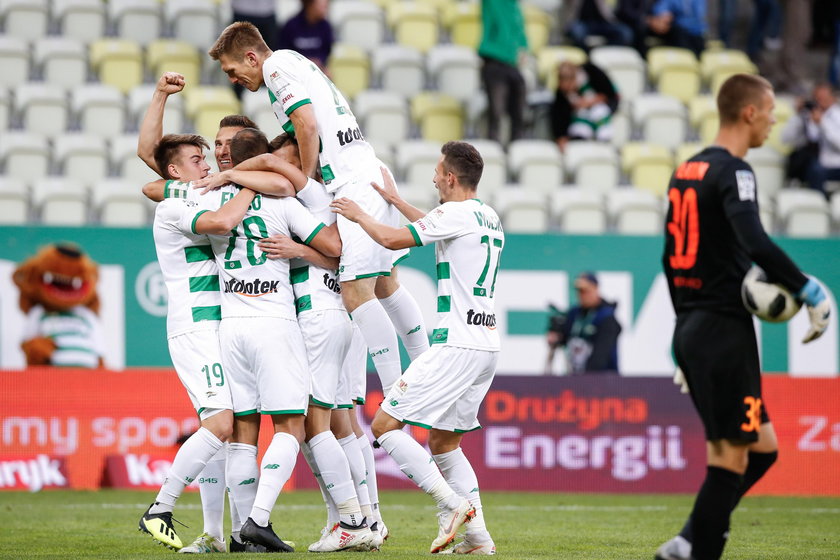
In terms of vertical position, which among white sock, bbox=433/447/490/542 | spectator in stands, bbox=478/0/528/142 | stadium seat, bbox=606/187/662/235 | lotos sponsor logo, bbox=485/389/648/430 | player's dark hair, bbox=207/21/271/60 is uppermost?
spectator in stands, bbox=478/0/528/142

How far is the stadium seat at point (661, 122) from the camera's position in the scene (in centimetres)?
1728

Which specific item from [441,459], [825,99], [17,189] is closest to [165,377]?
[17,189]

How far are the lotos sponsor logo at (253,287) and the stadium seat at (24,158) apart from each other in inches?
326

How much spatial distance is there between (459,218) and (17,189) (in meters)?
8.35

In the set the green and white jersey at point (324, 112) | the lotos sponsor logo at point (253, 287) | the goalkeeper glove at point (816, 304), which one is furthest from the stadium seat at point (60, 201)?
the goalkeeper glove at point (816, 304)

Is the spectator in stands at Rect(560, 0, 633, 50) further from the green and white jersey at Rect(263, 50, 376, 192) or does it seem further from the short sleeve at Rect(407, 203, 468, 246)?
the short sleeve at Rect(407, 203, 468, 246)

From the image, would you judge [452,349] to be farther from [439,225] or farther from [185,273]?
[185,273]

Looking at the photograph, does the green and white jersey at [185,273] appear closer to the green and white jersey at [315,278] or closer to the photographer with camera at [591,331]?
the green and white jersey at [315,278]

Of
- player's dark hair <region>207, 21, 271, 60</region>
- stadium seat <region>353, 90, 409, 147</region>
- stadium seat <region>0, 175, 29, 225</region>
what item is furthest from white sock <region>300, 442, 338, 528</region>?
stadium seat <region>353, 90, 409, 147</region>

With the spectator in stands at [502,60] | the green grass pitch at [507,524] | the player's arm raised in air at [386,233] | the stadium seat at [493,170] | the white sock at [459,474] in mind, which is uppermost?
the spectator in stands at [502,60]

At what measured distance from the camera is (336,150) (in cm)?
783

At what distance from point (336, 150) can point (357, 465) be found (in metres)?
1.99

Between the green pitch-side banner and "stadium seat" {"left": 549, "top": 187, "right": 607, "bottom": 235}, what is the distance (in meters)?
0.89

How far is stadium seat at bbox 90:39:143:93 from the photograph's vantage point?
1641 cm
